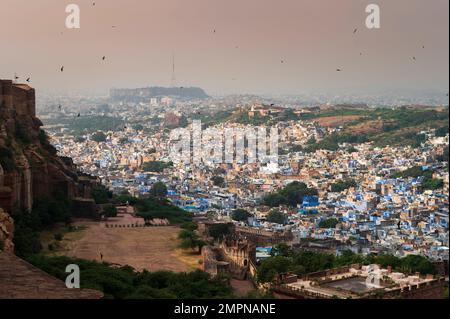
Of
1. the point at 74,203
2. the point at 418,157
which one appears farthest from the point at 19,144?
the point at 418,157

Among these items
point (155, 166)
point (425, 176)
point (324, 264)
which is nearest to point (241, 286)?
point (324, 264)

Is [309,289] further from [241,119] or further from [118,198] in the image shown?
[241,119]

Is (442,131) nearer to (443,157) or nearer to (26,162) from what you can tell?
(443,157)

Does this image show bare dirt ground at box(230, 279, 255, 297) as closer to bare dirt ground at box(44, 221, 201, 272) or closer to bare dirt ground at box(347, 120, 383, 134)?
bare dirt ground at box(44, 221, 201, 272)

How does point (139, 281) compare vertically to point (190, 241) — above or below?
above

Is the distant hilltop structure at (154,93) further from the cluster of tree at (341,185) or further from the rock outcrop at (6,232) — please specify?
the rock outcrop at (6,232)

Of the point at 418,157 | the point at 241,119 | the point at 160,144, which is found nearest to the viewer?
the point at 418,157
